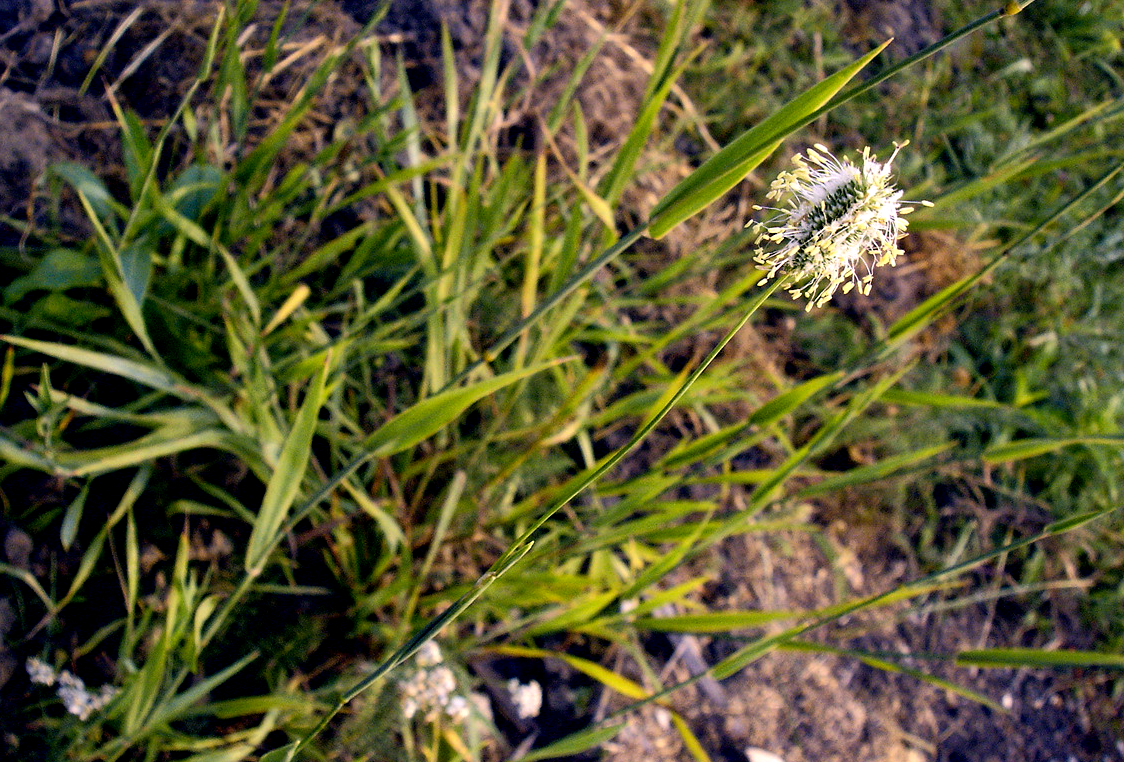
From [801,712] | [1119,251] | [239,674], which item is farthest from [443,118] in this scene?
[1119,251]

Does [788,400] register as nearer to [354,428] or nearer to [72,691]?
[354,428]

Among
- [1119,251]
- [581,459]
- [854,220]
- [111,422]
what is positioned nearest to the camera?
[854,220]

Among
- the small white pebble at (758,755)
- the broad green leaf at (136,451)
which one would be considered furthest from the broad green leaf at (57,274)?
the small white pebble at (758,755)

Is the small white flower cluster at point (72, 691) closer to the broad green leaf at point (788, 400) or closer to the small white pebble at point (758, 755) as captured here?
the broad green leaf at point (788, 400)

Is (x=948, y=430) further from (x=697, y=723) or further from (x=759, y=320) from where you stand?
(x=697, y=723)

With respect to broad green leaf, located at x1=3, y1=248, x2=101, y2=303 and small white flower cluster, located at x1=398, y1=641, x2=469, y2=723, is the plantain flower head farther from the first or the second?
broad green leaf, located at x1=3, y1=248, x2=101, y2=303

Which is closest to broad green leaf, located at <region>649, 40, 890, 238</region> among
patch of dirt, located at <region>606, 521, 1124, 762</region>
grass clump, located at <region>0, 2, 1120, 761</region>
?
grass clump, located at <region>0, 2, 1120, 761</region>
